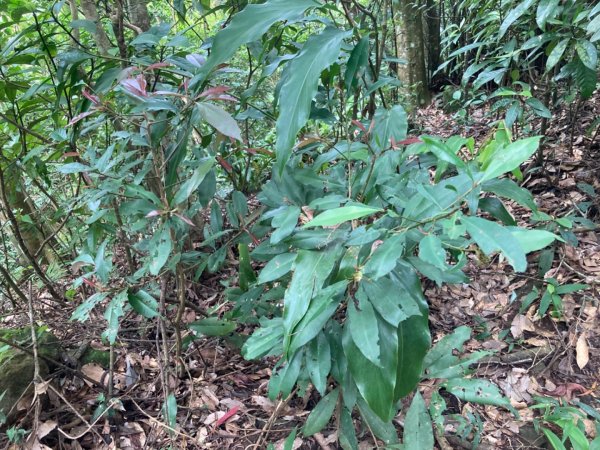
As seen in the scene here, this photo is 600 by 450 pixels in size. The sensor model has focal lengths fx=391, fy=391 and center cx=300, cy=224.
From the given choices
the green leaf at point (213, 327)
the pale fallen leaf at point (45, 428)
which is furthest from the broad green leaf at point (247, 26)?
the pale fallen leaf at point (45, 428)

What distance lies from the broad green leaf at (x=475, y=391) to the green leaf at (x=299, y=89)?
0.88m

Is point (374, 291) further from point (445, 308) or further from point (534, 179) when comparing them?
point (534, 179)

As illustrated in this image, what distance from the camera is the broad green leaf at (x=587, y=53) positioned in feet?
5.09

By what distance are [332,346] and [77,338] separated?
1.22 meters

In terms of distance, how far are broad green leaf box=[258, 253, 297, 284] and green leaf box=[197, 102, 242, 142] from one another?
36cm

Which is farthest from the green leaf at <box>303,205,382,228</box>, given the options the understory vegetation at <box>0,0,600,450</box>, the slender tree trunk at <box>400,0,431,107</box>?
the slender tree trunk at <box>400,0,431,107</box>

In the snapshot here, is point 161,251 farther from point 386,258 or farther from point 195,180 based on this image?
point 386,258

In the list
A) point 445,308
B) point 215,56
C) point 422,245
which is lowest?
point 445,308

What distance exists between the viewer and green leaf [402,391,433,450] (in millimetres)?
1067

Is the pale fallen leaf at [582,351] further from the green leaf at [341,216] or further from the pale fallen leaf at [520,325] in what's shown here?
the green leaf at [341,216]

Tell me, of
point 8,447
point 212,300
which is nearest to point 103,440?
point 8,447

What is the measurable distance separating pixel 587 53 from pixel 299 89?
4.88ft

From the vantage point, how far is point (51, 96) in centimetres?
171

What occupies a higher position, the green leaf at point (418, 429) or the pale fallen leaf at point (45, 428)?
the pale fallen leaf at point (45, 428)
